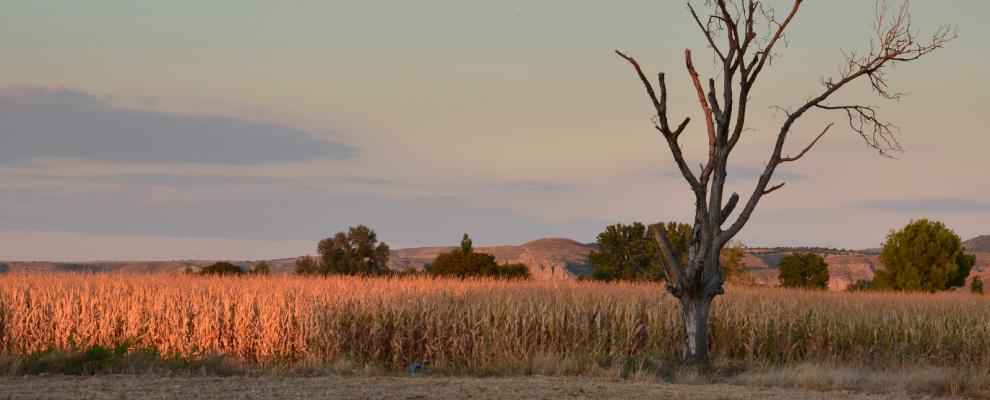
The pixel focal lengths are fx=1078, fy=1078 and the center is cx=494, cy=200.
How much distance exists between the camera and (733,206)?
727 inches

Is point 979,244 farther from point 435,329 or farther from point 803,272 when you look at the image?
point 435,329

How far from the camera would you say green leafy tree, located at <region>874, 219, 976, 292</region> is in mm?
53969

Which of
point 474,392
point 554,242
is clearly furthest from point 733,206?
point 554,242

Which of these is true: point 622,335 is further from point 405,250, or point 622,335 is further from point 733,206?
point 405,250

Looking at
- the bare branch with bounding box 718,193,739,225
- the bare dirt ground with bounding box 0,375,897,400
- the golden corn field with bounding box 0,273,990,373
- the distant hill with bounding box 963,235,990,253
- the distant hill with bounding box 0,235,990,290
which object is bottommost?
the bare dirt ground with bounding box 0,375,897,400

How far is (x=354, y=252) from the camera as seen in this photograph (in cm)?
5472

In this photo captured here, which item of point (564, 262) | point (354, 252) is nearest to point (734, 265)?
point (354, 252)

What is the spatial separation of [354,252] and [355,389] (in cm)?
4295

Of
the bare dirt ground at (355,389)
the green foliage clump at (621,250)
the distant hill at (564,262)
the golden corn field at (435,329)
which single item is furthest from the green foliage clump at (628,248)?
the distant hill at (564,262)

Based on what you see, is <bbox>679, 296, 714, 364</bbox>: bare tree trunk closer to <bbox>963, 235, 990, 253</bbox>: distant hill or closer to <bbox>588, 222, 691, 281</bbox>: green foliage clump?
<bbox>588, 222, 691, 281</bbox>: green foliage clump

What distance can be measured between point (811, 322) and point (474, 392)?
1107cm

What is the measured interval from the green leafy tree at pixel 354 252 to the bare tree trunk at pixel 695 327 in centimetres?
3698

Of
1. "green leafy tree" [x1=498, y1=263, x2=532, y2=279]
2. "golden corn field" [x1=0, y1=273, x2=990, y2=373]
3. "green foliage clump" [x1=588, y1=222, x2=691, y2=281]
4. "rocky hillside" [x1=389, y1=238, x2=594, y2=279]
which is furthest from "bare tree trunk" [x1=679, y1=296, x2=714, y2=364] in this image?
"rocky hillside" [x1=389, y1=238, x2=594, y2=279]

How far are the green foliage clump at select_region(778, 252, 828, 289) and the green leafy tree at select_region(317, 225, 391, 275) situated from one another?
2532 cm
